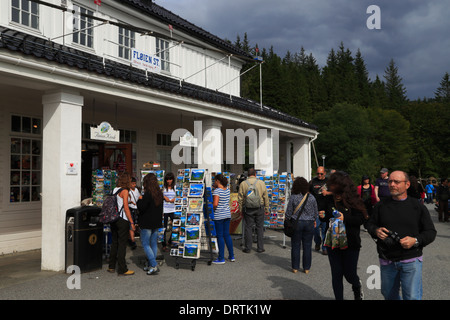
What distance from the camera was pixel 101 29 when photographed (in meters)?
11.5

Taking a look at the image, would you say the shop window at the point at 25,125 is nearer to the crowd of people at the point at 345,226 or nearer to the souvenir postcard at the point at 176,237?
the crowd of people at the point at 345,226

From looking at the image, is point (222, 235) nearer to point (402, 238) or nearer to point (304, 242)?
point (304, 242)

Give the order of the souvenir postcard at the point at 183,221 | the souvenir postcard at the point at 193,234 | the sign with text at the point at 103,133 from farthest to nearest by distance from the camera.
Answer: the sign with text at the point at 103,133 → the souvenir postcard at the point at 183,221 → the souvenir postcard at the point at 193,234

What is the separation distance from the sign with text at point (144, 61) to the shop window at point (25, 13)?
301 centimetres

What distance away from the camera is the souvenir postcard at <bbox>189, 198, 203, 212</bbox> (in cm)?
755

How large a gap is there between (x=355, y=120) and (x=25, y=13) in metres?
41.3

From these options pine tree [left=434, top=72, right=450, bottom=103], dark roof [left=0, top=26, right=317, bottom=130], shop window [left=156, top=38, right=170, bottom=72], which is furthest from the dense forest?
dark roof [left=0, top=26, right=317, bottom=130]

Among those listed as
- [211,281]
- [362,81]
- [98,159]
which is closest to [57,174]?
[211,281]

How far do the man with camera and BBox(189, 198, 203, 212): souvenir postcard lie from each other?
14.0ft

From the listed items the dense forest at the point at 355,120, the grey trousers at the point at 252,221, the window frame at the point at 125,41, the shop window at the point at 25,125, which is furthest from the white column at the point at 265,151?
the dense forest at the point at 355,120

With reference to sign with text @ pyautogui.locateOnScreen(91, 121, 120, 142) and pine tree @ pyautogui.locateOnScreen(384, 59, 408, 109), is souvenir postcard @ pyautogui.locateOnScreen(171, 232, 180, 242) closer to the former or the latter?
sign with text @ pyautogui.locateOnScreen(91, 121, 120, 142)

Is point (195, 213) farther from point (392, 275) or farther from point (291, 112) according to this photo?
point (291, 112)

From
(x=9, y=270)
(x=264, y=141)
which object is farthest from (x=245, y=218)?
(x=264, y=141)

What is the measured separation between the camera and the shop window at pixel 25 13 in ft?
29.8
